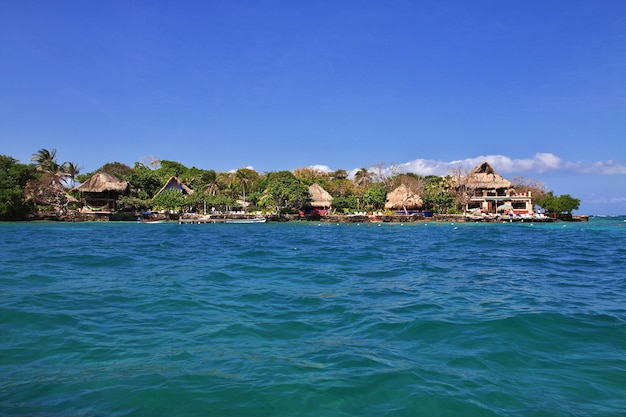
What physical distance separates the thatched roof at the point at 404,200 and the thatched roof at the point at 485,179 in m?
8.07

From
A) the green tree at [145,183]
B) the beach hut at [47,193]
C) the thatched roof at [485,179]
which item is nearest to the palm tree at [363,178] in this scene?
the thatched roof at [485,179]

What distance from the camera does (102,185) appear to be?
189 ft

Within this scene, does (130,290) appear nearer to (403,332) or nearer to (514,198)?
(403,332)

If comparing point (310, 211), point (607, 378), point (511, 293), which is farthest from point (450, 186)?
point (607, 378)

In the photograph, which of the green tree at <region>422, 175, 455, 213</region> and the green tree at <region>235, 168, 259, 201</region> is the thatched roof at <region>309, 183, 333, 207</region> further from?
the green tree at <region>422, 175, 455, 213</region>

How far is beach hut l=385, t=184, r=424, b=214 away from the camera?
6059cm

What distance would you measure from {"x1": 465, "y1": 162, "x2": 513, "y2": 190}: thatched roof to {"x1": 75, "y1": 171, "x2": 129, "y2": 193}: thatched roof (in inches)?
1911

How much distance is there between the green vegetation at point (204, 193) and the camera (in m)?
52.2

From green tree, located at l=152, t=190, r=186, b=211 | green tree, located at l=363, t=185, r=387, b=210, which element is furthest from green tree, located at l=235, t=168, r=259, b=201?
green tree, located at l=363, t=185, r=387, b=210

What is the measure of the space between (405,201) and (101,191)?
41.3 metres

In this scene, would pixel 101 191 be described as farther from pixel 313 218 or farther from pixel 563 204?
pixel 563 204

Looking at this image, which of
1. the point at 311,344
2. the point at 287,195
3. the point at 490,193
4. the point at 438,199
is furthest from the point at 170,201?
the point at 311,344

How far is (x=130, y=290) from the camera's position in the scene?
943 centimetres

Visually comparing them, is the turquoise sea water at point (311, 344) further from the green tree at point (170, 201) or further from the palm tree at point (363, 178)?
the palm tree at point (363, 178)
